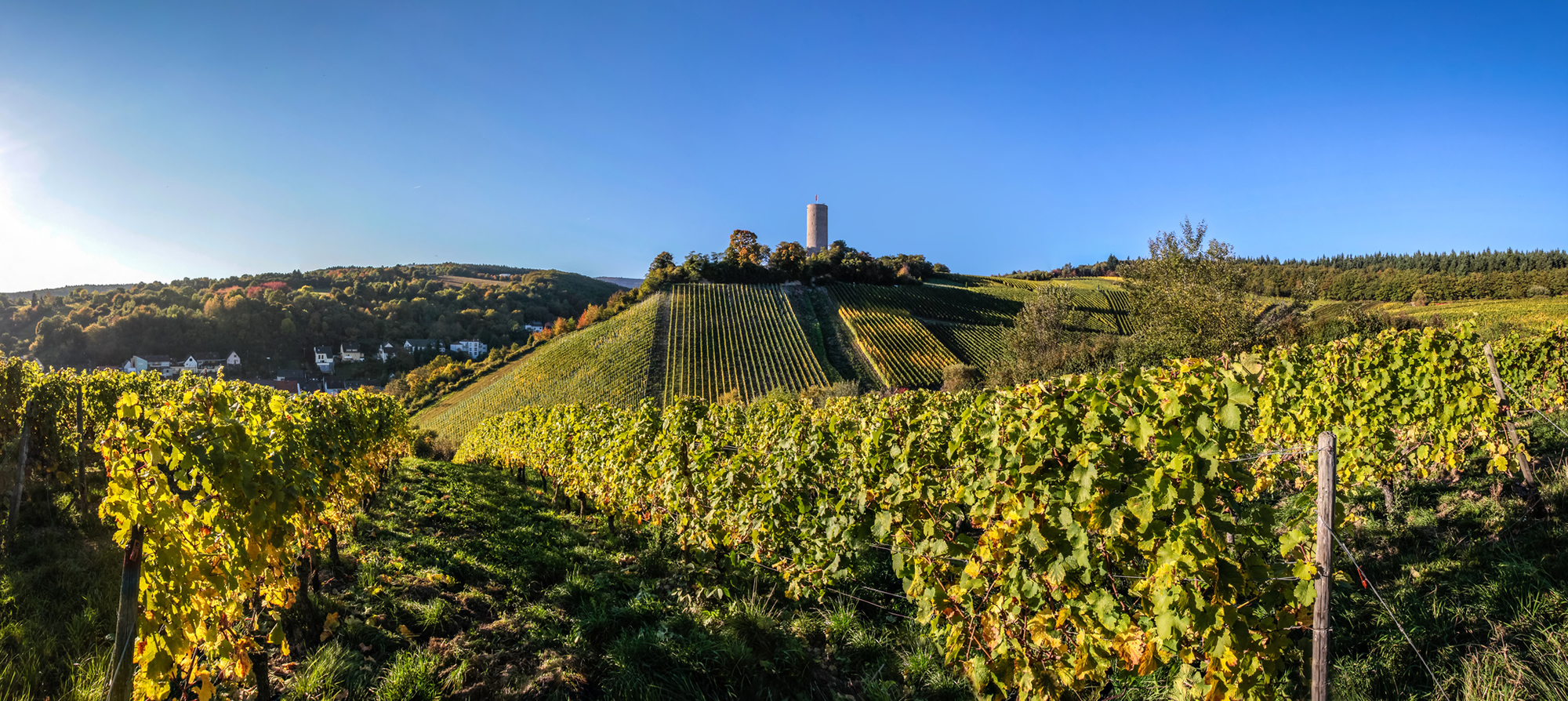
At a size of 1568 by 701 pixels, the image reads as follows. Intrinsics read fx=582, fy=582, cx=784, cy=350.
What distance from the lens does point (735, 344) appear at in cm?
4828

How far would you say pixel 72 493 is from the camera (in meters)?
7.55

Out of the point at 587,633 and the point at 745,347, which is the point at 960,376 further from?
the point at 587,633

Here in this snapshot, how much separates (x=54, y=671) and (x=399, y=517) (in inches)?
189

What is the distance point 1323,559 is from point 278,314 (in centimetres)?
9128

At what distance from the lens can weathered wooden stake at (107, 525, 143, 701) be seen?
101 inches

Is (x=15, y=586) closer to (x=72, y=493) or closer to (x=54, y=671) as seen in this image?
(x=54, y=671)

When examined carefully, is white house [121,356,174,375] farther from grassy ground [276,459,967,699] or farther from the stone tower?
the stone tower

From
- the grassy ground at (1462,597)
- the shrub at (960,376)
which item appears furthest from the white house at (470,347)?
the grassy ground at (1462,597)

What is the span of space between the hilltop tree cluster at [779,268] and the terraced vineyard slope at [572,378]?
1062 cm

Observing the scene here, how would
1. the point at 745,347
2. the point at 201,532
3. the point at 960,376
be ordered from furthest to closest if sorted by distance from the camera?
the point at 745,347, the point at 960,376, the point at 201,532

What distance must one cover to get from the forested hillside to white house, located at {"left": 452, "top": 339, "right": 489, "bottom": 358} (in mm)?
1614

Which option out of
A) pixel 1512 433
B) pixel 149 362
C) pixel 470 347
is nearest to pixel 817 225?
pixel 470 347

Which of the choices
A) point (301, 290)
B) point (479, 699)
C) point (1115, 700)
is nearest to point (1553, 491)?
point (1115, 700)

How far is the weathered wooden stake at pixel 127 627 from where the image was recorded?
2562 mm
